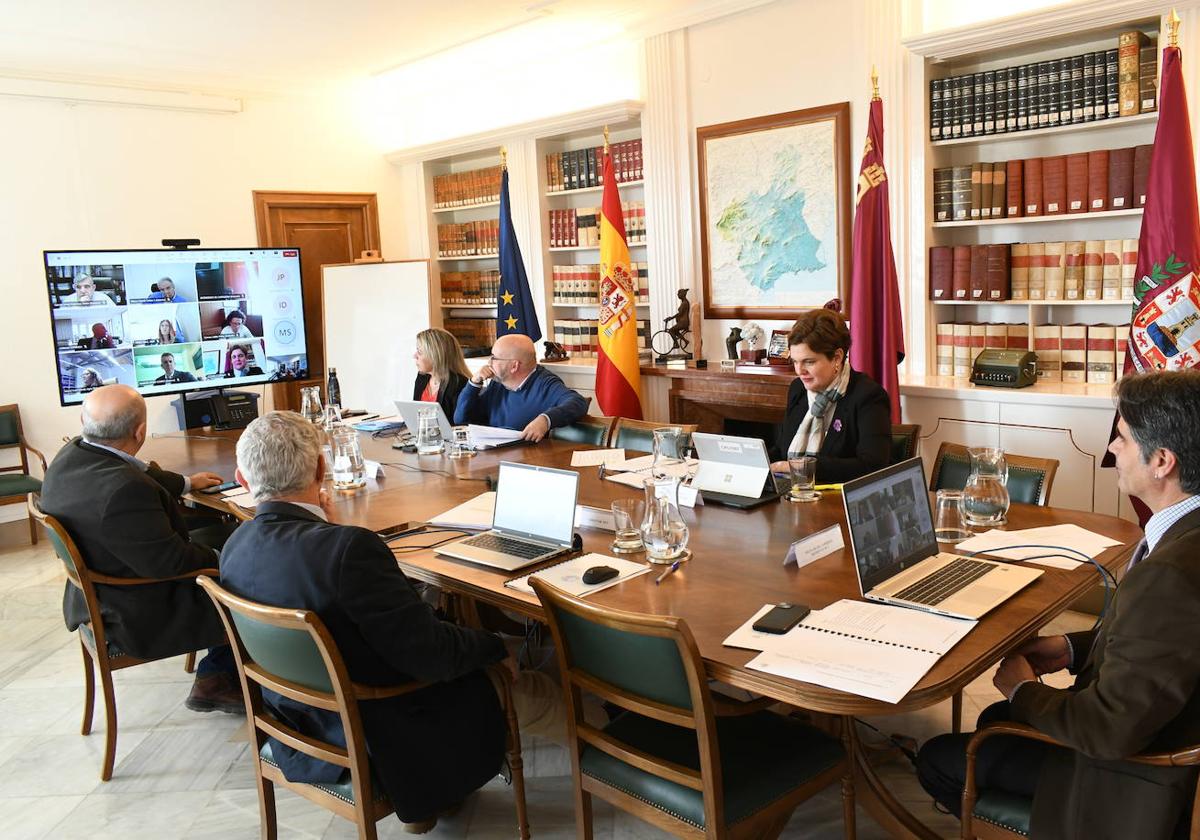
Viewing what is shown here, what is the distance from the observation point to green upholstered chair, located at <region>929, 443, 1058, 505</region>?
2893mm

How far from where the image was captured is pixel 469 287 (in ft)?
24.7

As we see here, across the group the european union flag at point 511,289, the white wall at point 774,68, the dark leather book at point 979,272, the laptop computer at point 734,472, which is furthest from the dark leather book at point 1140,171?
the european union flag at point 511,289

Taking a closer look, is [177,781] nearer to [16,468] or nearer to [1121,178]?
[16,468]

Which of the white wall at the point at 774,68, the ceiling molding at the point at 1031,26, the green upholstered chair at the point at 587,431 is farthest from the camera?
the white wall at the point at 774,68

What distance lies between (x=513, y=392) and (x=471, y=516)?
5.85 feet

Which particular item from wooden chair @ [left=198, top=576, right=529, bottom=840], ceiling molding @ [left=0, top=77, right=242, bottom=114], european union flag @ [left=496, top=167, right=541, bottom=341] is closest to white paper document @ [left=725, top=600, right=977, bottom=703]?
wooden chair @ [left=198, top=576, right=529, bottom=840]

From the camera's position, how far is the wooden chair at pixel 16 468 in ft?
18.6

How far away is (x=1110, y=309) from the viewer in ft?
14.7

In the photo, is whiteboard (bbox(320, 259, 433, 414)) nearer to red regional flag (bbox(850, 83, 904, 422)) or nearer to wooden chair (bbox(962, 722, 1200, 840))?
red regional flag (bbox(850, 83, 904, 422))

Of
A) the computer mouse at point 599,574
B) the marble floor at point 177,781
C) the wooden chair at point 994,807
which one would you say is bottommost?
the marble floor at point 177,781

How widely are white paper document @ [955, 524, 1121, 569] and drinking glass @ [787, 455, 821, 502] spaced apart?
56cm

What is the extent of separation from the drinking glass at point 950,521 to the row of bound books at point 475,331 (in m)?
5.18

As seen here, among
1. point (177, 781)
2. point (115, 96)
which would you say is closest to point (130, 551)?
point (177, 781)

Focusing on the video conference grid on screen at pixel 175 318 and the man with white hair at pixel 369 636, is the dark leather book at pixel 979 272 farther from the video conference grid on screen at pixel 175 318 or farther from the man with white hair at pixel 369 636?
the video conference grid on screen at pixel 175 318
